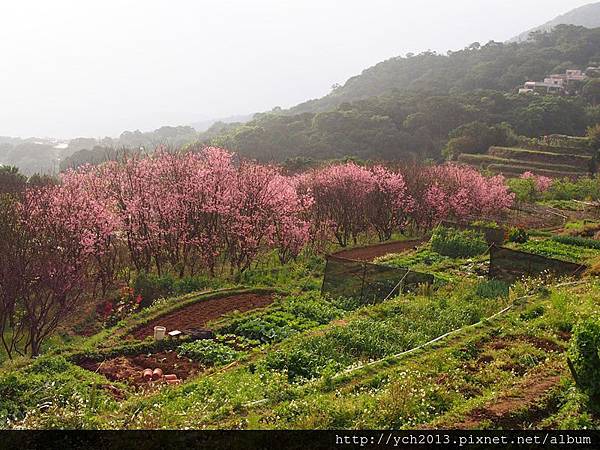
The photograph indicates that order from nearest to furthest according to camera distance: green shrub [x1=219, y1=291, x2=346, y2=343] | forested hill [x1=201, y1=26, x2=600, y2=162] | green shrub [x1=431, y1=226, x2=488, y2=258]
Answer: green shrub [x1=219, y1=291, x2=346, y2=343]
green shrub [x1=431, y1=226, x2=488, y2=258]
forested hill [x1=201, y1=26, x2=600, y2=162]

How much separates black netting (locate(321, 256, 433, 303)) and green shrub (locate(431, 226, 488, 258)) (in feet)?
24.7

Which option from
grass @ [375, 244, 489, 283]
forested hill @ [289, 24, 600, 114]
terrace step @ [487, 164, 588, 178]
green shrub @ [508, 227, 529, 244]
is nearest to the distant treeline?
terrace step @ [487, 164, 588, 178]

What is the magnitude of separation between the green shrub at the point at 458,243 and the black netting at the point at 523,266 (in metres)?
5.76

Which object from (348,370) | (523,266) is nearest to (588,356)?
(348,370)

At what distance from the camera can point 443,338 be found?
1057 centimetres

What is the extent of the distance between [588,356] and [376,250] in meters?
20.0

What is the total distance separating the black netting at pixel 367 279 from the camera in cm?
1523

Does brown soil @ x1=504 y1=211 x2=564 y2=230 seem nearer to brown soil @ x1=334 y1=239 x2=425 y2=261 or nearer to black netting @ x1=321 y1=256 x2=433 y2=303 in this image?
brown soil @ x1=334 y1=239 x2=425 y2=261

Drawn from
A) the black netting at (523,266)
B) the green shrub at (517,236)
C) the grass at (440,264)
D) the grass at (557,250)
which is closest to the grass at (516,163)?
the green shrub at (517,236)

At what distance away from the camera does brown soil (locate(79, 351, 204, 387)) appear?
35.9ft

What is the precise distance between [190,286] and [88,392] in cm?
862

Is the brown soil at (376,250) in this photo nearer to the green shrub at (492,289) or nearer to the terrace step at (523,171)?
the green shrub at (492,289)

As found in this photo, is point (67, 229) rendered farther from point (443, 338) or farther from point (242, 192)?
point (443, 338)

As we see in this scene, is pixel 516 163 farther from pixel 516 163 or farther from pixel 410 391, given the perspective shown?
pixel 410 391
